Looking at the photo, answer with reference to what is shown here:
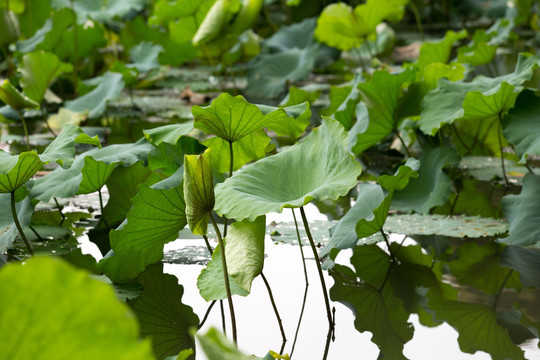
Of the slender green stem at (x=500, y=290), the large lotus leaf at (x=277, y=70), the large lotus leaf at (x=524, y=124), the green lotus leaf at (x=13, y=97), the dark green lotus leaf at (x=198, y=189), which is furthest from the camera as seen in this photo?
the large lotus leaf at (x=277, y=70)

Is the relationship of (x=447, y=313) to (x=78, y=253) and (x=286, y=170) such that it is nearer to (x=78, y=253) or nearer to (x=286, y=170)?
(x=286, y=170)

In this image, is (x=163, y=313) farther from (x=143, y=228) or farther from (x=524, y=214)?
(x=524, y=214)

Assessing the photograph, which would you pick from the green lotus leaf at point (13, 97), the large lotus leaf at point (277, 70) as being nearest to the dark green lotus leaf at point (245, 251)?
the green lotus leaf at point (13, 97)

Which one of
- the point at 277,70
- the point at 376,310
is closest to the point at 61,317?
the point at 376,310

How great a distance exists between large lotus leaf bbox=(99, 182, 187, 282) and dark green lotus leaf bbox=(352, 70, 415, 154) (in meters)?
0.56

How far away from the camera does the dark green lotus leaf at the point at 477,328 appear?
1.07 metres

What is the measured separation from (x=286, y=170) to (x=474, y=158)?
3.51 ft

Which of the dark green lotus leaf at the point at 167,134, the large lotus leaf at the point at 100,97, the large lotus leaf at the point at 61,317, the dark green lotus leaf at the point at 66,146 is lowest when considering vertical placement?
the large lotus leaf at the point at 100,97

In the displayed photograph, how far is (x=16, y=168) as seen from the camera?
A: 1.19m

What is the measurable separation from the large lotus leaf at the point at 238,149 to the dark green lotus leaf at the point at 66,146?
0.65 ft

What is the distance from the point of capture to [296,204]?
0.99m

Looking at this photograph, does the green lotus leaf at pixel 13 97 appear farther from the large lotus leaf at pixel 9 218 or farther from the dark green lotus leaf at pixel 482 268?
the dark green lotus leaf at pixel 482 268

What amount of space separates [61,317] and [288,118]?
32.9 inches

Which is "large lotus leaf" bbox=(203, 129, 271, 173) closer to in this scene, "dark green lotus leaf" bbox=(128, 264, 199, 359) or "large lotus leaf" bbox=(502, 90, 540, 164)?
"dark green lotus leaf" bbox=(128, 264, 199, 359)
